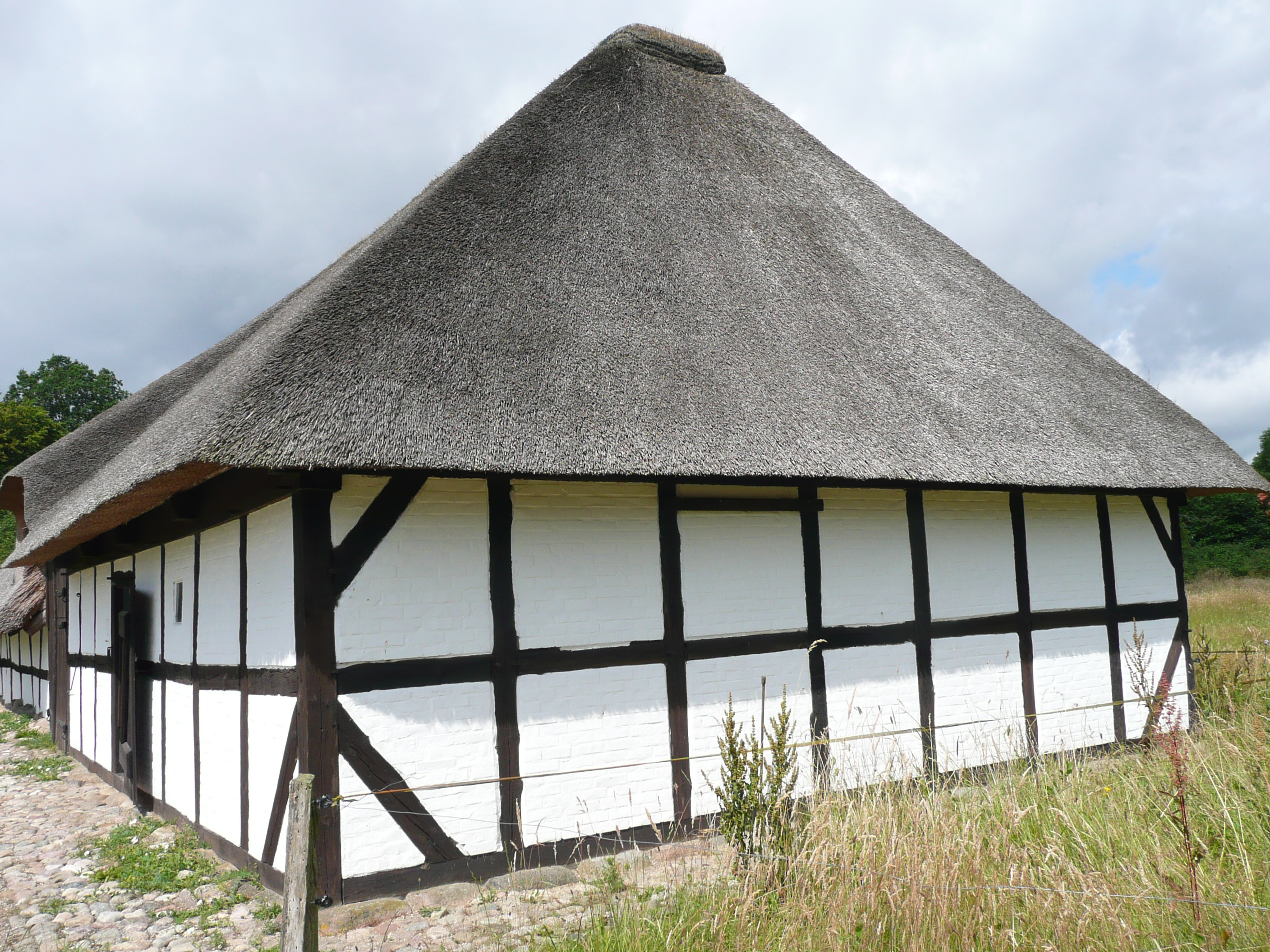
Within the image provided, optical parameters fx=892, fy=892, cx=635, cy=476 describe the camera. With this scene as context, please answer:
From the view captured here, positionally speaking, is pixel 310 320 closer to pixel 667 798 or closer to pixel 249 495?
pixel 249 495

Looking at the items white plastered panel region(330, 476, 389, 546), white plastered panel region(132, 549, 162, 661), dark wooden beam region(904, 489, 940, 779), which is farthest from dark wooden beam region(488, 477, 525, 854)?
white plastered panel region(132, 549, 162, 661)

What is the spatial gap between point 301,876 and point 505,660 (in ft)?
7.40

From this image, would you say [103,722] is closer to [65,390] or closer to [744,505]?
[744,505]

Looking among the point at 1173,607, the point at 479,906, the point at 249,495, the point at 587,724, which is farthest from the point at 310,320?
the point at 1173,607

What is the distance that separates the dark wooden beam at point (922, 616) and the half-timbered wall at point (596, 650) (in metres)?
0.02

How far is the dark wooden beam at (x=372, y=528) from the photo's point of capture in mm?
4703

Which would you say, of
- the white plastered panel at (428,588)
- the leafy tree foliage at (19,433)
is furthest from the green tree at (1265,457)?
the leafy tree foliage at (19,433)

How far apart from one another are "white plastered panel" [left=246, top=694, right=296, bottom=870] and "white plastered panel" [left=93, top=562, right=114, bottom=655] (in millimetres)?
4158

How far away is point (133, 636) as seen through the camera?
7.65 meters

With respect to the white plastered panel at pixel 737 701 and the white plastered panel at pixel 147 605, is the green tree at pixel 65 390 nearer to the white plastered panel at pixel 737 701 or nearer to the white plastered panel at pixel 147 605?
the white plastered panel at pixel 147 605

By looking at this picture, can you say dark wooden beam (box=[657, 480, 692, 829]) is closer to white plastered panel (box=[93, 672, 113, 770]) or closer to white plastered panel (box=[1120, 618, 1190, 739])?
white plastered panel (box=[1120, 618, 1190, 739])

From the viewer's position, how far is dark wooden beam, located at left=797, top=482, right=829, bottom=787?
19.9ft

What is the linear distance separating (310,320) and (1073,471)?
5.47 meters

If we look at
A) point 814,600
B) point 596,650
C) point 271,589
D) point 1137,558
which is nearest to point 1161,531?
point 1137,558
